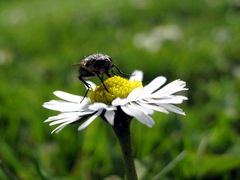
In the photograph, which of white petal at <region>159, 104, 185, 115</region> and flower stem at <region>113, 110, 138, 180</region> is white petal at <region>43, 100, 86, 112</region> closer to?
flower stem at <region>113, 110, 138, 180</region>

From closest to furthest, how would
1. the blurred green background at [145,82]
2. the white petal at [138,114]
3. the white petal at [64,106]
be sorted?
the white petal at [138,114]
the white petal at [64,106]
the blurred green background at [145,82]

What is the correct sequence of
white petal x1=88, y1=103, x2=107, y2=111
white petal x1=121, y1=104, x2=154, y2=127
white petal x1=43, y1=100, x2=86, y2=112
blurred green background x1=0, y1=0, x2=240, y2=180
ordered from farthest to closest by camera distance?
blurred green background x1=0, y1=0, x2=240, y2=180, white petal x1=43, y1=100, x2=86, y2=112, white petal x1=88, y1=103, x2=107, y2=111, white petal x1=121, y1=104, x2=154, y2=127

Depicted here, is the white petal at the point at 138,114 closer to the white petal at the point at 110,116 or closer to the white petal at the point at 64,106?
the white petal at the point at 110,116

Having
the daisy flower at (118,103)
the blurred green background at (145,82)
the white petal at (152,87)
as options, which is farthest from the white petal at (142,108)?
the blurred green background at (145,82)

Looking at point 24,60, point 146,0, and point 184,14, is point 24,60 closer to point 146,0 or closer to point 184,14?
point 184,14

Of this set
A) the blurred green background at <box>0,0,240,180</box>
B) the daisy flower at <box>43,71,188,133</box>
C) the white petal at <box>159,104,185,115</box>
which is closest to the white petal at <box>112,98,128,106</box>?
the daisy flower at <box>43,71,188,133</box>

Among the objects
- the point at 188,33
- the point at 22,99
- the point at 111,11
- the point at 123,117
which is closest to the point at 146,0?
the point at 111,11
